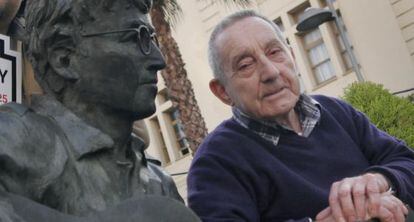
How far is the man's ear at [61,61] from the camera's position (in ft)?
4.42

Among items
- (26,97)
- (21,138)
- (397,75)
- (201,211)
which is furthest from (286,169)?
(397,75)

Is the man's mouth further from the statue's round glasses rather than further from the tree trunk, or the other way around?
the tree trunk

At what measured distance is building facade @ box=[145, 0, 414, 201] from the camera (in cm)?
1230

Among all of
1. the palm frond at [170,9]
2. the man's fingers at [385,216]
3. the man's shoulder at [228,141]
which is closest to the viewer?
the man's fingers at [385,216]

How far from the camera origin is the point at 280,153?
6.71ft

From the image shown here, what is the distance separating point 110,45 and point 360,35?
1204 cm

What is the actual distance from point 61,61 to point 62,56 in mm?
11

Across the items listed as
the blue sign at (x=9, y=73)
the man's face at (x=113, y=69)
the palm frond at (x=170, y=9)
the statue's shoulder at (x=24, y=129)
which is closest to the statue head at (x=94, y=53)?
the man's face at (x=113, y=69)

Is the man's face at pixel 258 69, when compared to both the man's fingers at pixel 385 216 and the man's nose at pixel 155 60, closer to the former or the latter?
the man's fingers at pixel 385 216

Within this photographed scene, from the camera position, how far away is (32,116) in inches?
51.0

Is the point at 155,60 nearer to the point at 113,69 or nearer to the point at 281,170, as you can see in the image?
the point at 113,69

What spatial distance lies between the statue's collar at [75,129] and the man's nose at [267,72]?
0.85m

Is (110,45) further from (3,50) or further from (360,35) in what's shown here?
(360,35)

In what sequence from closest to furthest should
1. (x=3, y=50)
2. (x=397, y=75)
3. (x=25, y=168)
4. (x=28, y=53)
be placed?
(x=25, y=168), (x=28, y=53), (x=3, y=50), (x=397, y=75)
